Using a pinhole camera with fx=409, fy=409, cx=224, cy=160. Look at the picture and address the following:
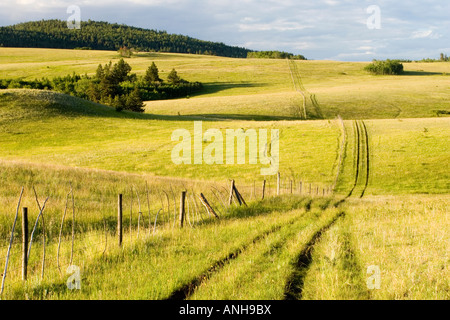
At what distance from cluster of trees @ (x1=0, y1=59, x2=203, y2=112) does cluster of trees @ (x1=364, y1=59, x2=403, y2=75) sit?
191 ft

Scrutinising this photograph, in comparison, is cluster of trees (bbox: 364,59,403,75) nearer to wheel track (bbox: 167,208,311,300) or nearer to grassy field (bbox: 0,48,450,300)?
grassy field (bbox: 0,48,450,300)

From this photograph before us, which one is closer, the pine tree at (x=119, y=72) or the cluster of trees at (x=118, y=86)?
the cluster of trees at (x=118, y=86)

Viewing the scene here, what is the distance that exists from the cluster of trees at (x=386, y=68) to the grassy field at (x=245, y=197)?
833 inches

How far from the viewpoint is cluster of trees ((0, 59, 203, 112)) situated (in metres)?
83.4

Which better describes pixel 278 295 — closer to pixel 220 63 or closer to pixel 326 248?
pixel 326 248

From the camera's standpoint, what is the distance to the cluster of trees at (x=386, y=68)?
427ft

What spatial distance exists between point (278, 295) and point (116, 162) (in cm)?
4125

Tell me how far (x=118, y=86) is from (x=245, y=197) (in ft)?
247

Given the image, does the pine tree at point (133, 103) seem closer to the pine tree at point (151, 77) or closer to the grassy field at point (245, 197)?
the grassy field at point (245, 197)

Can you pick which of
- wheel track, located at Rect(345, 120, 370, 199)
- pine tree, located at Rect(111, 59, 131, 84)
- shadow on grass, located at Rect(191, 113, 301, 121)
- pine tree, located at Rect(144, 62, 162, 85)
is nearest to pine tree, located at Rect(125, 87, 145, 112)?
pine tree, located at Rect(111, 59, 131, 84)

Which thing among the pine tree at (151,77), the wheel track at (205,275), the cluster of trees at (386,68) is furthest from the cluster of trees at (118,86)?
the wheel track at (205,275)

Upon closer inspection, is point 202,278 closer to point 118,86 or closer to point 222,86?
point 118,86

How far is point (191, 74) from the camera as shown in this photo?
12800 cm

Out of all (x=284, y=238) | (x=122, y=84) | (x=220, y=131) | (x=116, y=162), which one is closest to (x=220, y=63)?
(x=122, y=84)
